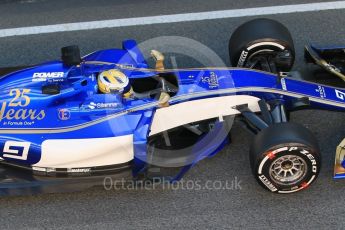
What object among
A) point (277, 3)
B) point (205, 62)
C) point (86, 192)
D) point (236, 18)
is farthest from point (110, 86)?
point (277, 3)

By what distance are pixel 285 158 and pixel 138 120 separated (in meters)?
1.05

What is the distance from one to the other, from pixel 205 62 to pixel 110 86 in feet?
4.90

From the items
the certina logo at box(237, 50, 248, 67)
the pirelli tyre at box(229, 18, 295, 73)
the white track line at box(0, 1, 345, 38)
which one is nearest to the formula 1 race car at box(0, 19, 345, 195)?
the pirelli tyre at box(229, 18, 295, 73)

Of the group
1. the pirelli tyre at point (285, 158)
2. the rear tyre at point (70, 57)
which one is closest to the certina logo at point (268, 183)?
the pirelli tyre at point (285, 158)

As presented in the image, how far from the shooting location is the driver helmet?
3.94m

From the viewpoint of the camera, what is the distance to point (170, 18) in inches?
234

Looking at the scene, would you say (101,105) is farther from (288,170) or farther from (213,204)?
(288,170)

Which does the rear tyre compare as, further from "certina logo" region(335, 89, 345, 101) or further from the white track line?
"certina logo" region(335, 89, 345, 101)

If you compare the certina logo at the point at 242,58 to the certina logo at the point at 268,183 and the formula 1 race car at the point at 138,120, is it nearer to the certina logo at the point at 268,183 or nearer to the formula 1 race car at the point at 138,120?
the formula 1 race car at the point at 138,120

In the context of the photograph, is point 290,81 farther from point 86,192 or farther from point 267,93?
point 86,192

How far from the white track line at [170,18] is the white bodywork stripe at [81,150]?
2300mm

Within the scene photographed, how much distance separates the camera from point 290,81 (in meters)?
4.20

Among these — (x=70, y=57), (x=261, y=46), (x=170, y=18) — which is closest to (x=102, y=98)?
(x=70, y=57)

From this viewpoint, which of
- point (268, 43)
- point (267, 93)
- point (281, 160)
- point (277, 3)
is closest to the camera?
point (281, 160)
